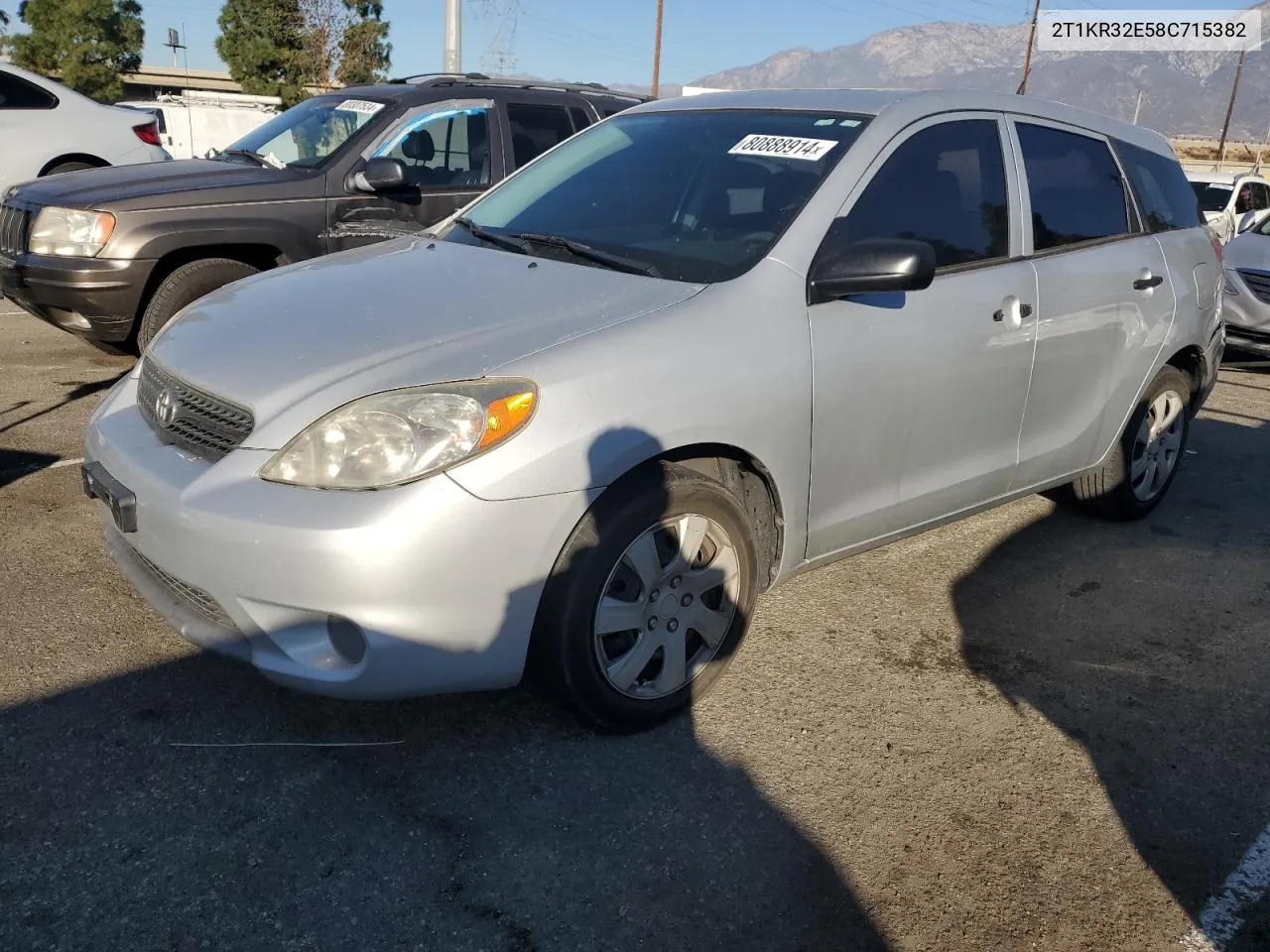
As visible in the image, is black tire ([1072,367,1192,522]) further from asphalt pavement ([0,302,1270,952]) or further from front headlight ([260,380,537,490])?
front headlight ([260,380,537,490])

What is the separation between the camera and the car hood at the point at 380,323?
8.69 ft

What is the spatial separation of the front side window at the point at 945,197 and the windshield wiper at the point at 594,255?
595 mm

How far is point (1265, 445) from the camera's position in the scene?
6617 mm

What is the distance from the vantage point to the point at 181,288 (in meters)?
5.79

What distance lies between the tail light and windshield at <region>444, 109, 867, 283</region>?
6.88m

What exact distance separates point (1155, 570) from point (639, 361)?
2.84 meters

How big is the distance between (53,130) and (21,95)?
38 cm

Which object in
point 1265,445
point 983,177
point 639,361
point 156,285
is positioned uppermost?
point 983,177

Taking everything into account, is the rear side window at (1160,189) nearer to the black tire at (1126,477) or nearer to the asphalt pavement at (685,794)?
the black tire at (1126,477)

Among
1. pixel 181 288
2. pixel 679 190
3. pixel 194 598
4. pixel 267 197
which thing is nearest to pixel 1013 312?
pixel 679 190

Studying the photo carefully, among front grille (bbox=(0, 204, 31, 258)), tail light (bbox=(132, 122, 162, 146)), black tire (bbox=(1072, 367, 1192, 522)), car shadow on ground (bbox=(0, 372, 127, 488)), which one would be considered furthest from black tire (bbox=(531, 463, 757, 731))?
tail light (bbox=(132, 122, 162, 146))

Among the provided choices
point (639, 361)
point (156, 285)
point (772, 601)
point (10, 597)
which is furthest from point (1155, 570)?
point (156, 285)

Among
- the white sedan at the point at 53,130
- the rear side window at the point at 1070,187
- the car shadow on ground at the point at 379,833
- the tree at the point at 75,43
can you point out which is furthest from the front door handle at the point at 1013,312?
the tree at the point at 75,43

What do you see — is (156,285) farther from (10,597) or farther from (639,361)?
(639,361)
